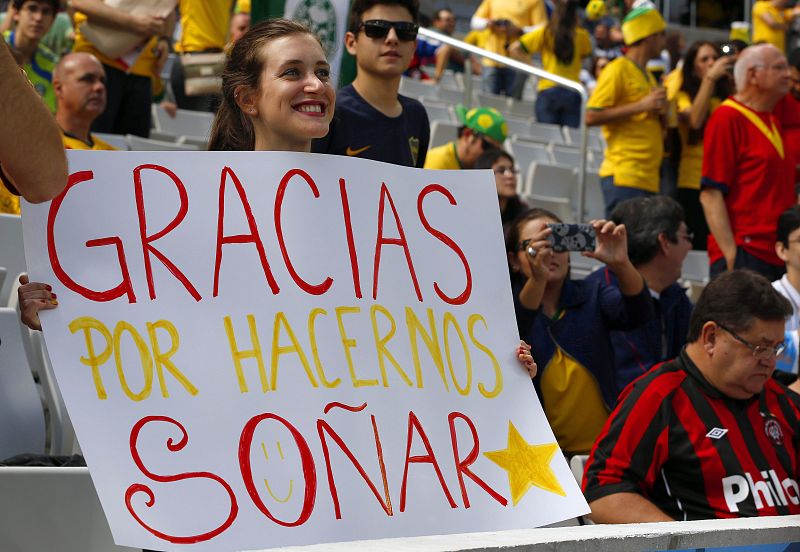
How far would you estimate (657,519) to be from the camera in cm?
330

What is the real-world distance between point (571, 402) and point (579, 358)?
140mm

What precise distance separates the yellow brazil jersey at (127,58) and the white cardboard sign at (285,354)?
14.1 ft

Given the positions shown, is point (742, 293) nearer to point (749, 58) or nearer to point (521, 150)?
point (749, 58)

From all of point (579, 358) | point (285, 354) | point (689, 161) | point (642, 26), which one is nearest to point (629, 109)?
point (642, 26)

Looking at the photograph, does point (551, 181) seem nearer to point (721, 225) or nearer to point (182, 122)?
point (182, 122)

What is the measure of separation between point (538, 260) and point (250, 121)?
117cm

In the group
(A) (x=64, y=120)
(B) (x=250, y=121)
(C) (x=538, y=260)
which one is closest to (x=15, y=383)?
(B) (x=250, y=121)

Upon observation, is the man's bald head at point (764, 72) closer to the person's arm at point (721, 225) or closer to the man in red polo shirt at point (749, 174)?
the man in red polo shirt at point (749, 174)

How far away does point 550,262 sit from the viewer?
4.23 meters

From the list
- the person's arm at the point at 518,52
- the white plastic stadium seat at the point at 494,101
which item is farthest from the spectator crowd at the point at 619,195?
the white plastic stadium seat at the point at 494,101

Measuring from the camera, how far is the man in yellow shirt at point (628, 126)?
290 inches

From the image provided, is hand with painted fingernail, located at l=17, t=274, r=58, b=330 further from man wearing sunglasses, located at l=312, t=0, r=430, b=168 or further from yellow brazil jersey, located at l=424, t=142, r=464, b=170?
A: yellow brazil jersey, located at l=424, t=142, r=464, b=170

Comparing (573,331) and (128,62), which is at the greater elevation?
(128,62)

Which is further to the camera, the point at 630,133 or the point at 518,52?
the point at 518,52
